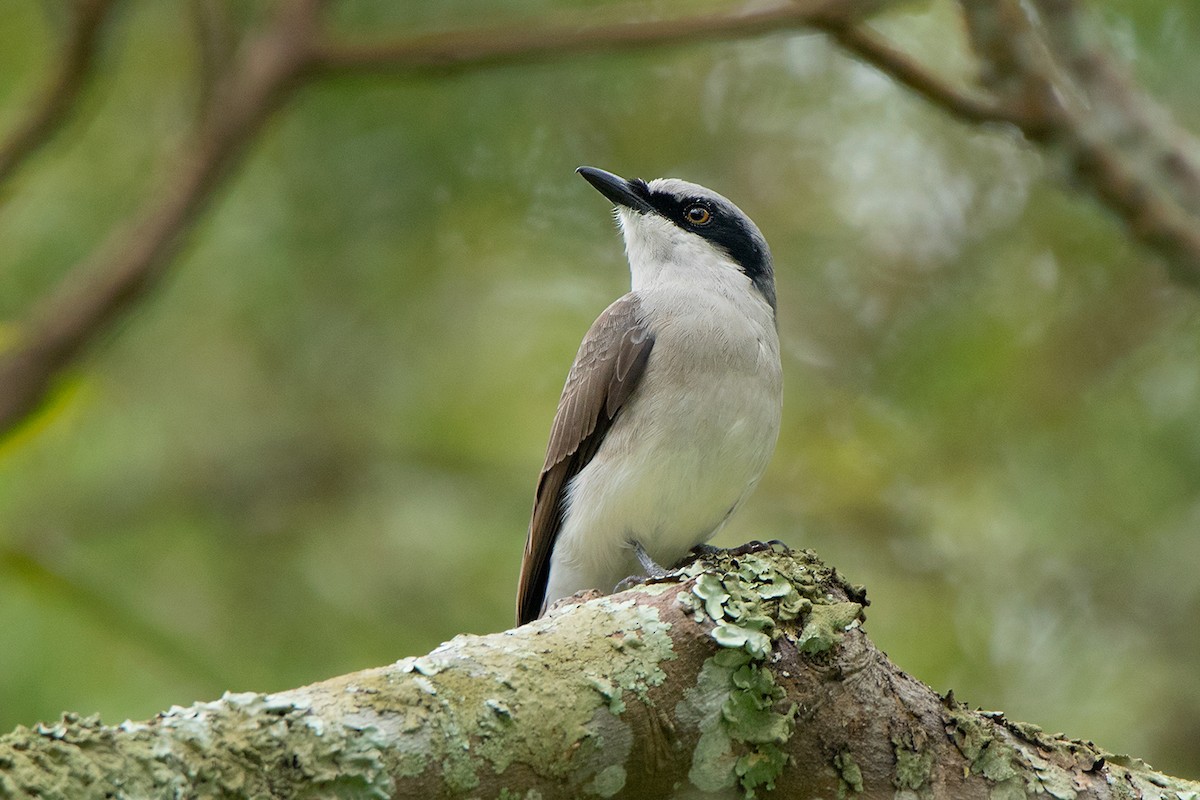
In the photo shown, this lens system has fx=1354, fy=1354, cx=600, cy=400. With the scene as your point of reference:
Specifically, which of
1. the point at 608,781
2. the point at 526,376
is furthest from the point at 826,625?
the point at 526,376

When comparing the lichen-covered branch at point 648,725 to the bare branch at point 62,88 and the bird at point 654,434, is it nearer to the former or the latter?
the bird at point 654,434

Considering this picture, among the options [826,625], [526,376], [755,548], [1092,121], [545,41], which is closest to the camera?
[826,625]

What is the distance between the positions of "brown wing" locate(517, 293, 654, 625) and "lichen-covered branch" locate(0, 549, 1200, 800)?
5.81 ft

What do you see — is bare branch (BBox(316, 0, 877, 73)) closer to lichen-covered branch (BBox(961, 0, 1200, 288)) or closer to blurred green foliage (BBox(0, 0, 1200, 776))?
lichen-covered branch (BBox(961, 0, 1200, 288))

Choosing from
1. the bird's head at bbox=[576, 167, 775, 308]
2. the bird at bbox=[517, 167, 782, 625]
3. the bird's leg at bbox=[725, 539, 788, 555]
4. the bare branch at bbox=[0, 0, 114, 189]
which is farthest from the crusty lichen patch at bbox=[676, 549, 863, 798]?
the bird's head at bbox=[576, 167, 775, 308]

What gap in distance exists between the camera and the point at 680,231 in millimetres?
6953

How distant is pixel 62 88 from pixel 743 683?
2.49 m

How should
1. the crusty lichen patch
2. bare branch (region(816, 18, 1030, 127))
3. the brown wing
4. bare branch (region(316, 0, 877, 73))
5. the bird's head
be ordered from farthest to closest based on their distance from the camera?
the bird's head < the brown wing < bare branch (region(816, 18, 1030, 127)) < bare branch (region(316, 0, 877, 73)) < the crusty lichen patch

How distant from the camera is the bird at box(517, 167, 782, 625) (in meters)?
5.51

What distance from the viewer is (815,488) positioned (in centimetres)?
819

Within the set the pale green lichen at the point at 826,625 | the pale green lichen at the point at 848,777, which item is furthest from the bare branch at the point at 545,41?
the pale green lichen at the point at 848,777

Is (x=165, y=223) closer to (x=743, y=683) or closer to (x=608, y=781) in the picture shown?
(x=608, y=781)

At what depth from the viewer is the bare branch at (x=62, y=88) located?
369 cm

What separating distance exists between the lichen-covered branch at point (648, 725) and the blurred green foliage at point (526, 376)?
3564 millimetres
